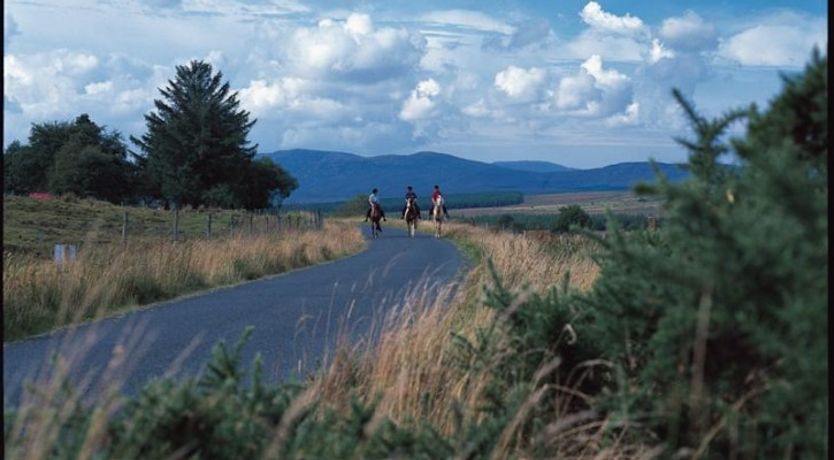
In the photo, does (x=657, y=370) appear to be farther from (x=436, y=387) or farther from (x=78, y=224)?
(x=78, y=224)

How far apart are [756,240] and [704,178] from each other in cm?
156

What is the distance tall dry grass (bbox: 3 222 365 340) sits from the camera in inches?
597

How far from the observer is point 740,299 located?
13.9 ft

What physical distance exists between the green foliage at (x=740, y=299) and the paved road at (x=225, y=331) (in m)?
2.12

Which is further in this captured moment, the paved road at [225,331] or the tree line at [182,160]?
the tree line at [182,160]

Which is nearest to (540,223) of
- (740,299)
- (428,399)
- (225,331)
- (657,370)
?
(225,331)

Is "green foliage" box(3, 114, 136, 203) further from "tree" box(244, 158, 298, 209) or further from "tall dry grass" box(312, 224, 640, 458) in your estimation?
"tall dry grass" box(312, 224, 640, 458)

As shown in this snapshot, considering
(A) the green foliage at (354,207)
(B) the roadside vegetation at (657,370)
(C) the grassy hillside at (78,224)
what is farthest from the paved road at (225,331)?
(A) the green foliage at (354,207)

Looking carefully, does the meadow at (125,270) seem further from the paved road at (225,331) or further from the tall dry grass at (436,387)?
the tall dry grass at (436,387)

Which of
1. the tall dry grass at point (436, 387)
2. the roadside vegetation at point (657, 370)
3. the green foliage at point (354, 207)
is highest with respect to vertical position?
the roadside vegetation at point (657, 370)

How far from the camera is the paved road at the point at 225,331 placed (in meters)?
10.4

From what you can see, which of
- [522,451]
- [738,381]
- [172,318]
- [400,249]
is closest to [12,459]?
[522,451]

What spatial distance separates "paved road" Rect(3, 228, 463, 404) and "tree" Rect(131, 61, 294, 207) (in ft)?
229

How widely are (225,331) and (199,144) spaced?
82.1 meters
